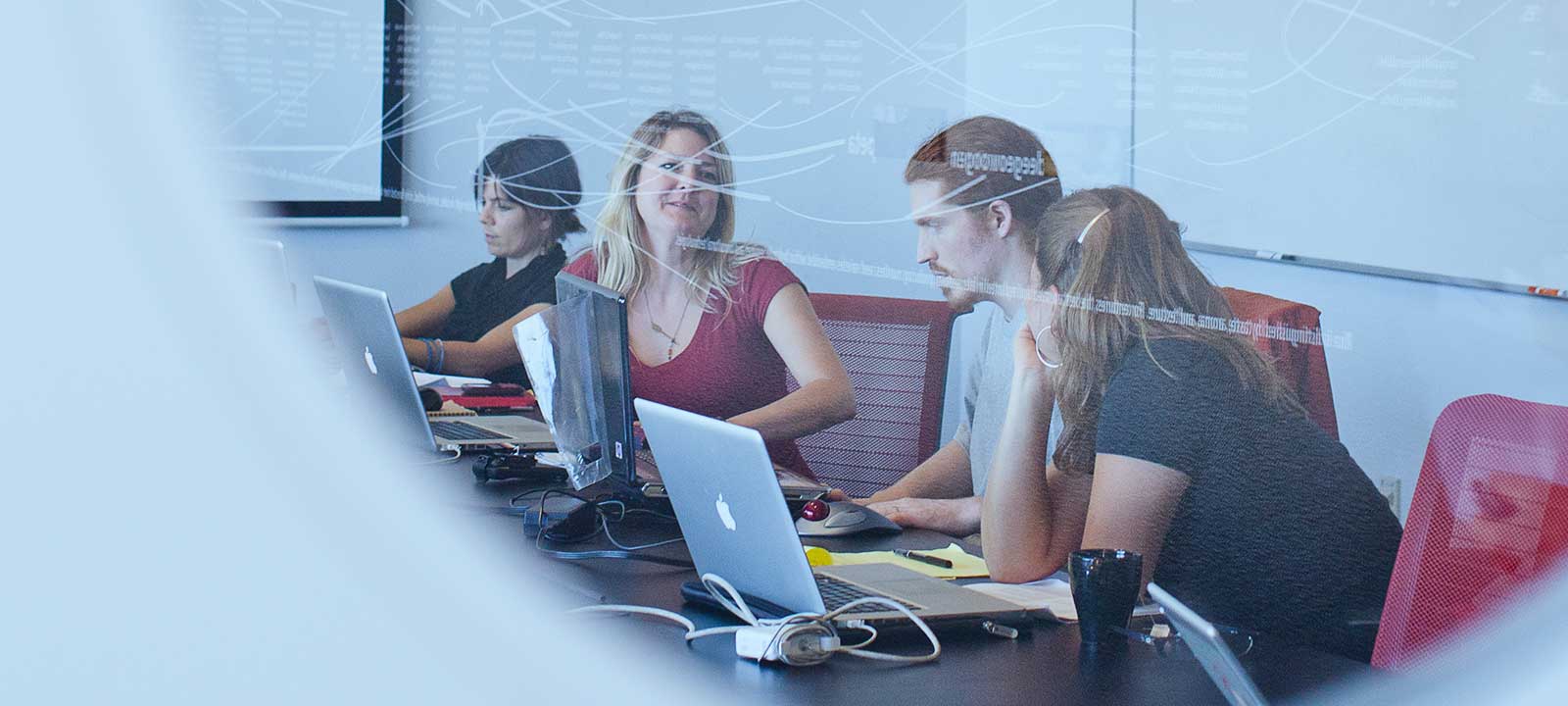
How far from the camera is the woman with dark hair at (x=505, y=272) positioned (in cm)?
224

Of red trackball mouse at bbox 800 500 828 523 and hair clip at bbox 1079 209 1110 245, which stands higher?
hair clip at bbox 1079 209 1110 245

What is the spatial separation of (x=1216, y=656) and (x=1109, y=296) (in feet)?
2.59

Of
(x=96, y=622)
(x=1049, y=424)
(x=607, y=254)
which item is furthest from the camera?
(x=607, y=254)

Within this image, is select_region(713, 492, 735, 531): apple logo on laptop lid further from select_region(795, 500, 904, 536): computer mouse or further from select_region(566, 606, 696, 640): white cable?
select_region(795, 500, 904, 536): computer mouse

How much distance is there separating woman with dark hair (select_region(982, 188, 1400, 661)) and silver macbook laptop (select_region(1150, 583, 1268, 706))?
51cm

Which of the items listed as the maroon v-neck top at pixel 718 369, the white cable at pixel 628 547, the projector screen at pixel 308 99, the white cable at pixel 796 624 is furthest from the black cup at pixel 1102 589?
the projector screen at pixel 308 99

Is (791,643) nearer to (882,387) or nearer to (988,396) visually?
(988,396)

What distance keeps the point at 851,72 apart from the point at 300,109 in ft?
2.98

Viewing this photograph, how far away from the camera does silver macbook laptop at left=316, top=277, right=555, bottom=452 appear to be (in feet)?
6.23

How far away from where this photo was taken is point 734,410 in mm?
2232

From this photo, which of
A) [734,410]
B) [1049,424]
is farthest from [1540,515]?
[734,410]

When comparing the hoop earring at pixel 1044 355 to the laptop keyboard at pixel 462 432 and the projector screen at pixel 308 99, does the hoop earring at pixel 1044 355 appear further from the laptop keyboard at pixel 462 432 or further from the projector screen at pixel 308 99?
the projector screen at pixel 308 99

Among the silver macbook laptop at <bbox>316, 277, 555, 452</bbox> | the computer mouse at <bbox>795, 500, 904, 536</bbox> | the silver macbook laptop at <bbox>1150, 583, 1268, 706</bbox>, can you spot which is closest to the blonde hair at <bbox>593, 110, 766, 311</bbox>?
the silver macbook laptop at <bbox>316, 277, 555, 452</bbox>

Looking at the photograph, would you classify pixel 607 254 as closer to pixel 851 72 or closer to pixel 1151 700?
pixel 851 72
